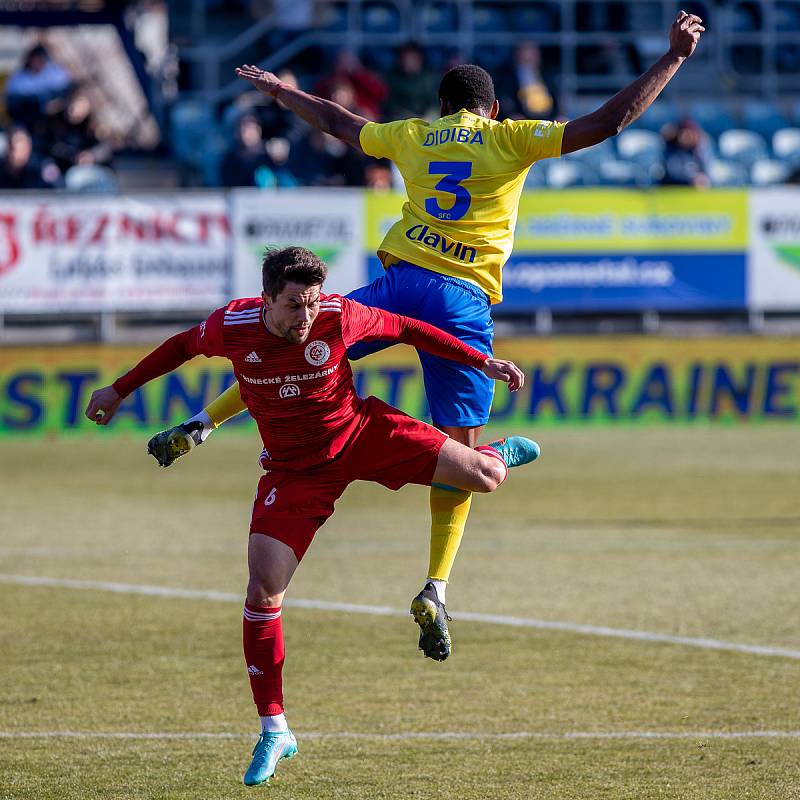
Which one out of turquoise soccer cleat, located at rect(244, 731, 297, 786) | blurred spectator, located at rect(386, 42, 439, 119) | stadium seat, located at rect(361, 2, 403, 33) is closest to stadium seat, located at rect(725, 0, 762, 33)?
stadium seat, located at rect(361, 2, 403, 33)

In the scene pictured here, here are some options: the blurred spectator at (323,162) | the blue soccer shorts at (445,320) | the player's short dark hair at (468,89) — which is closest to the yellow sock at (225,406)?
the blue soccer shorts at (445,320)

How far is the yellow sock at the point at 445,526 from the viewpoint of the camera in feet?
22.0

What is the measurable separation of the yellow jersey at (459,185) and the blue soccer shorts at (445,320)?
0.06m

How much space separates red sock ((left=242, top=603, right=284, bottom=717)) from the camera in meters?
5.92

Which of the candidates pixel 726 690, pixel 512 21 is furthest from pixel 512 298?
pixel 726 690

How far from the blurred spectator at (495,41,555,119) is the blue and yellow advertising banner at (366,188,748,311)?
1997 mm

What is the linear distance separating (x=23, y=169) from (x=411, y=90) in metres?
5.04

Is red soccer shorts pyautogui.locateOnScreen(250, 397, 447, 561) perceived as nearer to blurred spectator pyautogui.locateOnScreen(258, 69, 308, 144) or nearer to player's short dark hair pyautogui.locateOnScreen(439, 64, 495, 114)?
player's short dark hair pyautogui.locateOnScreen(439, 64, 495, 114)

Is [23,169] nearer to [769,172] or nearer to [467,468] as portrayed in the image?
[769,172]

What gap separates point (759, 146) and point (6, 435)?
35.5ft

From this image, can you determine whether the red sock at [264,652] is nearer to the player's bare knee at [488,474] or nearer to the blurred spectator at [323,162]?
the player's bare knee at [488,474]

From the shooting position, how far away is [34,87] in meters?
21.5

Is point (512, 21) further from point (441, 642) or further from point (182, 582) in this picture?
point (441, 642)

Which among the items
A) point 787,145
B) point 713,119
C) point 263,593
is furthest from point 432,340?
point 713,119
